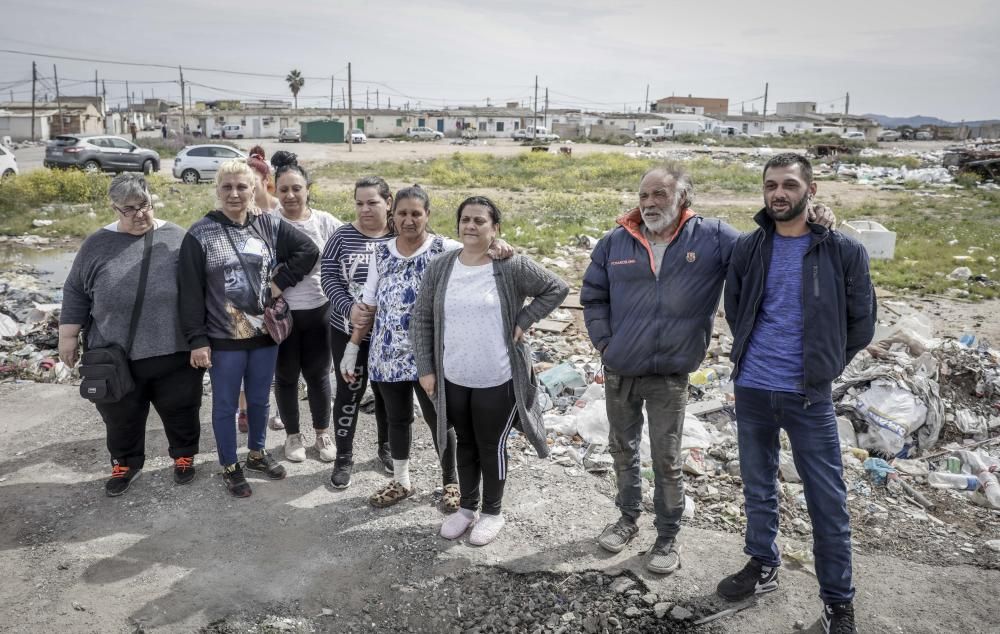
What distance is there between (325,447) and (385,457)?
44 cm

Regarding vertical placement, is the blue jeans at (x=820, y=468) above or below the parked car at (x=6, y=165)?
below

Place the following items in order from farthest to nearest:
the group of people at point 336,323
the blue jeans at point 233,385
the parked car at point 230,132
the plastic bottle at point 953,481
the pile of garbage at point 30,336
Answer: the parked car at point 230,132 → the pile of garbage at point 30,336 → the plastic bottle at point 953,481 → the blue jeans at point 233,385 → the group of people at point 336,323

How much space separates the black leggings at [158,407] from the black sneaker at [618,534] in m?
2.39

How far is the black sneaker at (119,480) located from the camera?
398 cm

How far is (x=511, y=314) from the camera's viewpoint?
11.0ft

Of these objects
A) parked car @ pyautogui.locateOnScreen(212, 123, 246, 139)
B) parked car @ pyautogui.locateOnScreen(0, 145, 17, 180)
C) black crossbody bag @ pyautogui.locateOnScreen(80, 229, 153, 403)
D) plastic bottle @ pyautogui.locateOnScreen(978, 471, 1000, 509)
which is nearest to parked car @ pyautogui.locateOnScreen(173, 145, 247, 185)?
parked car @ pyautogui.locateOnScreen(0, 145, 17, 180)

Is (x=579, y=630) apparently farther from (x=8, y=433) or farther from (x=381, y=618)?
(x=8, y=433)

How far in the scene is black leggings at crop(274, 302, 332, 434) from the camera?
432 centimetres

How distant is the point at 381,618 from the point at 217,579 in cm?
83

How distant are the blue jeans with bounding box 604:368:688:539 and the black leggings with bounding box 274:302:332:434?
193 cm

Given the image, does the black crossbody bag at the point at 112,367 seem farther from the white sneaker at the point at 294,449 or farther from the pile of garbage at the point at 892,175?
the pile of garbage at the point at 892,175

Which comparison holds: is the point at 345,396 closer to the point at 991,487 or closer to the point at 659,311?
the point at 659,311

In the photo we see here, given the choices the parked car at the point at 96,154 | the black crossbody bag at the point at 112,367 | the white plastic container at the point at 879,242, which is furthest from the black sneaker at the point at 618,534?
the parked car at the point at 96,154

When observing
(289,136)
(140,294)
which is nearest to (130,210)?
(140,294)
